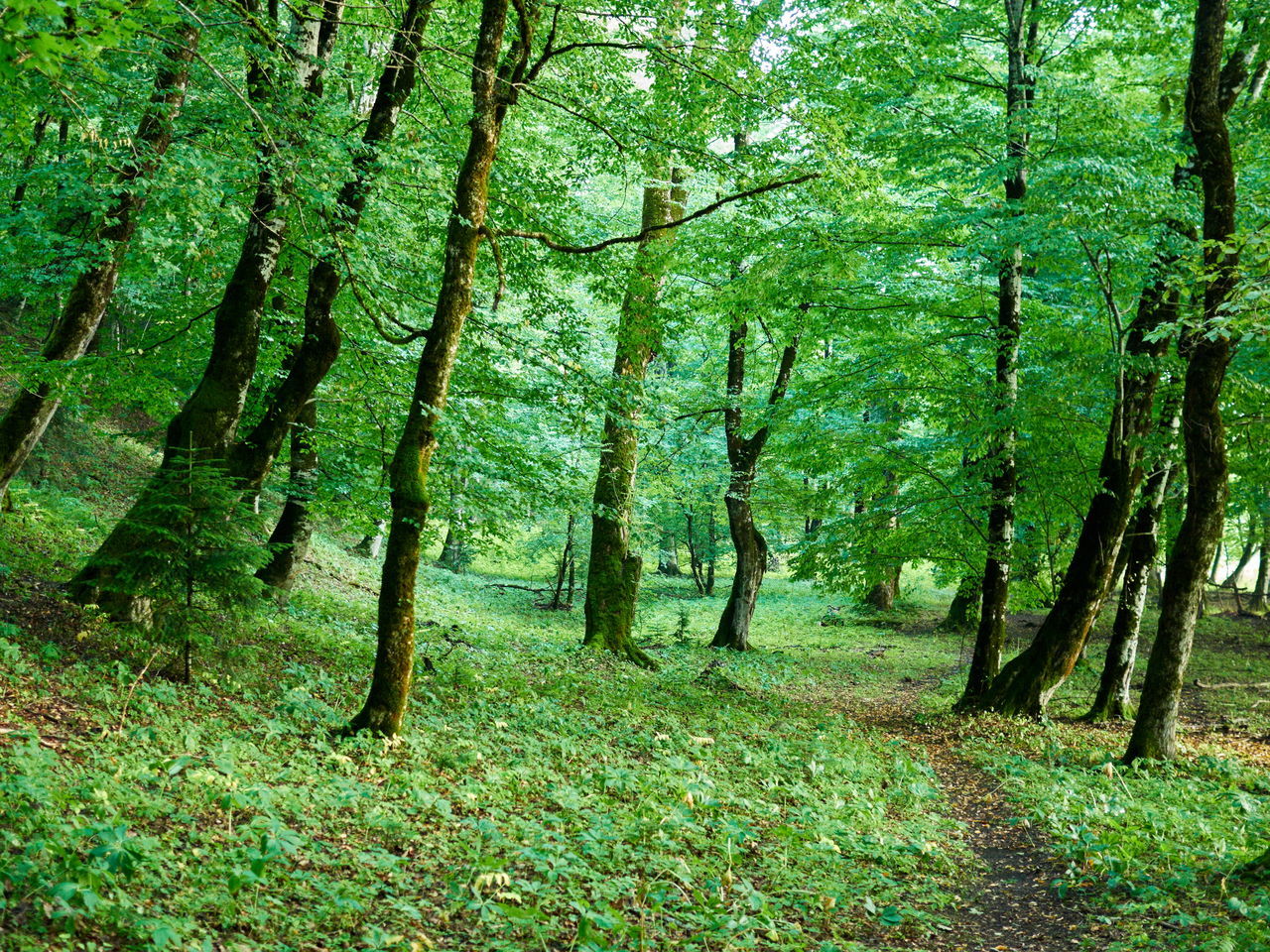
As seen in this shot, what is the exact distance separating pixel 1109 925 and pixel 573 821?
3331 millimetres

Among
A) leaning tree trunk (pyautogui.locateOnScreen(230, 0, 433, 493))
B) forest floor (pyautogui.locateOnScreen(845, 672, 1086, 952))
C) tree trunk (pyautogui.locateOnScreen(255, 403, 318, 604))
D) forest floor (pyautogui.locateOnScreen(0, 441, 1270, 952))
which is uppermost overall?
leaning tree trunk (pyautogui.locateOnScreen(230, 0, 433, 493))

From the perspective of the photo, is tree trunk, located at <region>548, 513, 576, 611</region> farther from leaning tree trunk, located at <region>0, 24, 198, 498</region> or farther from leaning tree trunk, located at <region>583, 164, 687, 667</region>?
leaning tree trunk, located at <region>0, 24, 198, 498</region>

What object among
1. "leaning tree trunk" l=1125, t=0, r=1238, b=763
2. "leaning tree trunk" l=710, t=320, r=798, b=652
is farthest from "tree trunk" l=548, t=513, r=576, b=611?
"leaning tree trunk" l=1125, t=0, r=1238, b=763

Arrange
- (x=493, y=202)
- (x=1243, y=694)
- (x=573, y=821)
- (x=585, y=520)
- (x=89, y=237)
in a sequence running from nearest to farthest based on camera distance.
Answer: (x=573, y=821) < (x=89, y=237) < (x=493, y=202) < (x=1243, y=694) < (x=585, y=520)

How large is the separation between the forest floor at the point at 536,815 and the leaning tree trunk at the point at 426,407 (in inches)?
19.8

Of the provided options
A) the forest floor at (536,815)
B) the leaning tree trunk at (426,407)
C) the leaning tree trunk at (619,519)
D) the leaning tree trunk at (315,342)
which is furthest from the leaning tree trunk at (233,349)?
the leaning tree trunk at (619,519)

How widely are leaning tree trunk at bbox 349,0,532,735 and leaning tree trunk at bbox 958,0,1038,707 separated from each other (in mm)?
7066

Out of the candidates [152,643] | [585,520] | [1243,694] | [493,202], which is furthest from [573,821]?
[585,520]

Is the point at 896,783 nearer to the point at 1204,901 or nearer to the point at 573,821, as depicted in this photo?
the point at 1204,901

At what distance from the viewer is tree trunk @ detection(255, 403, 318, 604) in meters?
10.8

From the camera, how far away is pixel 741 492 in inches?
659

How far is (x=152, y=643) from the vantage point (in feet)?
21.2

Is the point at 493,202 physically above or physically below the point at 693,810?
above

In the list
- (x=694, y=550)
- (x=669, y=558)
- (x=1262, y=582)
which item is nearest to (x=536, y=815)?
(x=1262, y=582)
